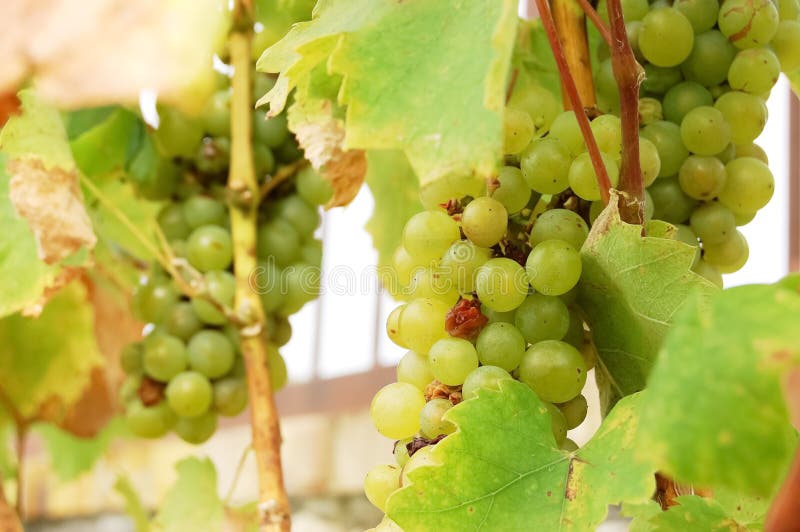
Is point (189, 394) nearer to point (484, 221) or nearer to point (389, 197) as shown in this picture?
point (389, 197)

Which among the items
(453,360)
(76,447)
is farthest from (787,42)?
(76,447)

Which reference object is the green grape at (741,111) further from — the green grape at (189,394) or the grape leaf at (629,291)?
the green grape at (189,394)

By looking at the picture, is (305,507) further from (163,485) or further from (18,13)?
(18,13)

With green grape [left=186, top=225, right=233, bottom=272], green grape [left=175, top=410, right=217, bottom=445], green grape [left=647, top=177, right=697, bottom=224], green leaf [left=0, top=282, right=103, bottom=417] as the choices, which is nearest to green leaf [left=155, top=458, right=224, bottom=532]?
green grape [left=175, top=410, right=217, bottom=445]

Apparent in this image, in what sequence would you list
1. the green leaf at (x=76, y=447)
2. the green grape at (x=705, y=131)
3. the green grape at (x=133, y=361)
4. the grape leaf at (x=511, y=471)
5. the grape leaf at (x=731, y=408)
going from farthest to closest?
the green leaf at (x=76, y=447)
the green grape at (x=133, y=361)
the green grape at (x=705, y=131)
the grape leaf at (x=511, y=471)
the grape leaf at (x=731, y=408)

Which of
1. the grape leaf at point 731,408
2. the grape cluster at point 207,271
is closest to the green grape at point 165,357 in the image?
the grape cluster at point 207,271

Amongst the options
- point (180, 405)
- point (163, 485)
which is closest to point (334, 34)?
point (180, 405)
